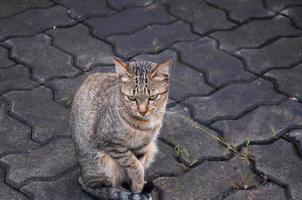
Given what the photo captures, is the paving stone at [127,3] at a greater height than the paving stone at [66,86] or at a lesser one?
greater

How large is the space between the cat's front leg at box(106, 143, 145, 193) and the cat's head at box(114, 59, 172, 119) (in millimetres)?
230

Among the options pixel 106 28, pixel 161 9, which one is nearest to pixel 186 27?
pixel 161 9

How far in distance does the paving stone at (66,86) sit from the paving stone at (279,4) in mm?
1821

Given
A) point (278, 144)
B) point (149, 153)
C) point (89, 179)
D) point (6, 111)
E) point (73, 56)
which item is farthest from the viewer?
point (73, 56)

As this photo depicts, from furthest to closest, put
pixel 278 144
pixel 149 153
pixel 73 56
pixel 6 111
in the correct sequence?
pixel 73 56
pixel 6 111
pixel 278 144
pixel 149 153

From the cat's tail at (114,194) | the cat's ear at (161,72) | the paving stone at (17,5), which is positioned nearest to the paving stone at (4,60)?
the paving stone at (17,5)

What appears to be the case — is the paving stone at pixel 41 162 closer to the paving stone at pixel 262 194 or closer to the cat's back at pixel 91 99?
the cat's back at pixel 91 99

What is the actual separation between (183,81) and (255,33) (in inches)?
39.6

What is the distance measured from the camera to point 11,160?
3.97 m

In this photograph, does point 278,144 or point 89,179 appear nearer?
point 89,179

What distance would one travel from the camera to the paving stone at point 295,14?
5.40 m

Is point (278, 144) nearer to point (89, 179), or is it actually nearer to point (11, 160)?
point (89, 179)

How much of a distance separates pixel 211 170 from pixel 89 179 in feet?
2.75

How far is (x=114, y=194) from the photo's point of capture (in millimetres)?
3533
